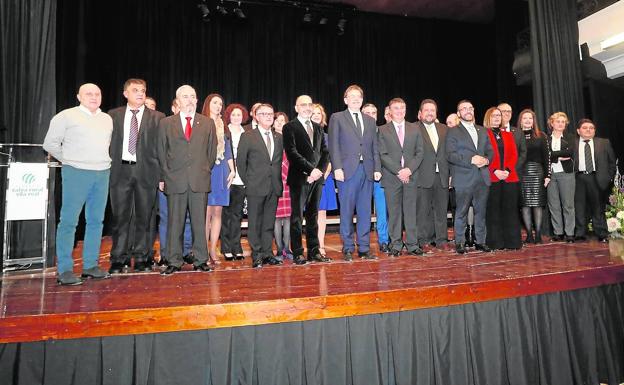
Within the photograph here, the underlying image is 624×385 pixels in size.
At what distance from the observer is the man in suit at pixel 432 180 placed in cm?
397

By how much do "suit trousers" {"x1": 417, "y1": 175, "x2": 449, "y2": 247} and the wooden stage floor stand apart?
915 mm

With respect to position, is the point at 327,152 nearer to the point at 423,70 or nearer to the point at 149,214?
the point at 149,214

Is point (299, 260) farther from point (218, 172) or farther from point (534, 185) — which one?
point (534, 185)

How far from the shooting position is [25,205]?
314 cm

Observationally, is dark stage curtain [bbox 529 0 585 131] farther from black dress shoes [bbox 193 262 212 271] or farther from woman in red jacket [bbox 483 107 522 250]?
black dress shoes [bbox 193 262 212 271]

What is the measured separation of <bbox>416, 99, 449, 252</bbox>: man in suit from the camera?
397 centimetres

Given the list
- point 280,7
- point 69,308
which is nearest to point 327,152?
point 69,308

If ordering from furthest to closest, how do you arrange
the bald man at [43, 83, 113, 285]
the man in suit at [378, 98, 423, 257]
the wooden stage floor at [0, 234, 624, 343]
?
the man in suit at [378, 98, 423, 257] < the bald man at [43, 83, 113, 285] < the wooden stage floor at [0, 234, 624, 343]

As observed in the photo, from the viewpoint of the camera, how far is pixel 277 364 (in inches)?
83.0

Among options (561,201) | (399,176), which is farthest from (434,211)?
(561,201)

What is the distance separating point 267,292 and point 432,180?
2445 millimetres

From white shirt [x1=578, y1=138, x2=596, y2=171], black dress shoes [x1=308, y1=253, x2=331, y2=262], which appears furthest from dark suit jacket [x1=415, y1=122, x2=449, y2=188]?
white shirt [x1=578, y1=138, x2=596, y2=171]

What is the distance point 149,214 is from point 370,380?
7.11ft

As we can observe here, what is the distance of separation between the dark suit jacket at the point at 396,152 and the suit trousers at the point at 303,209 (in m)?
0.69
